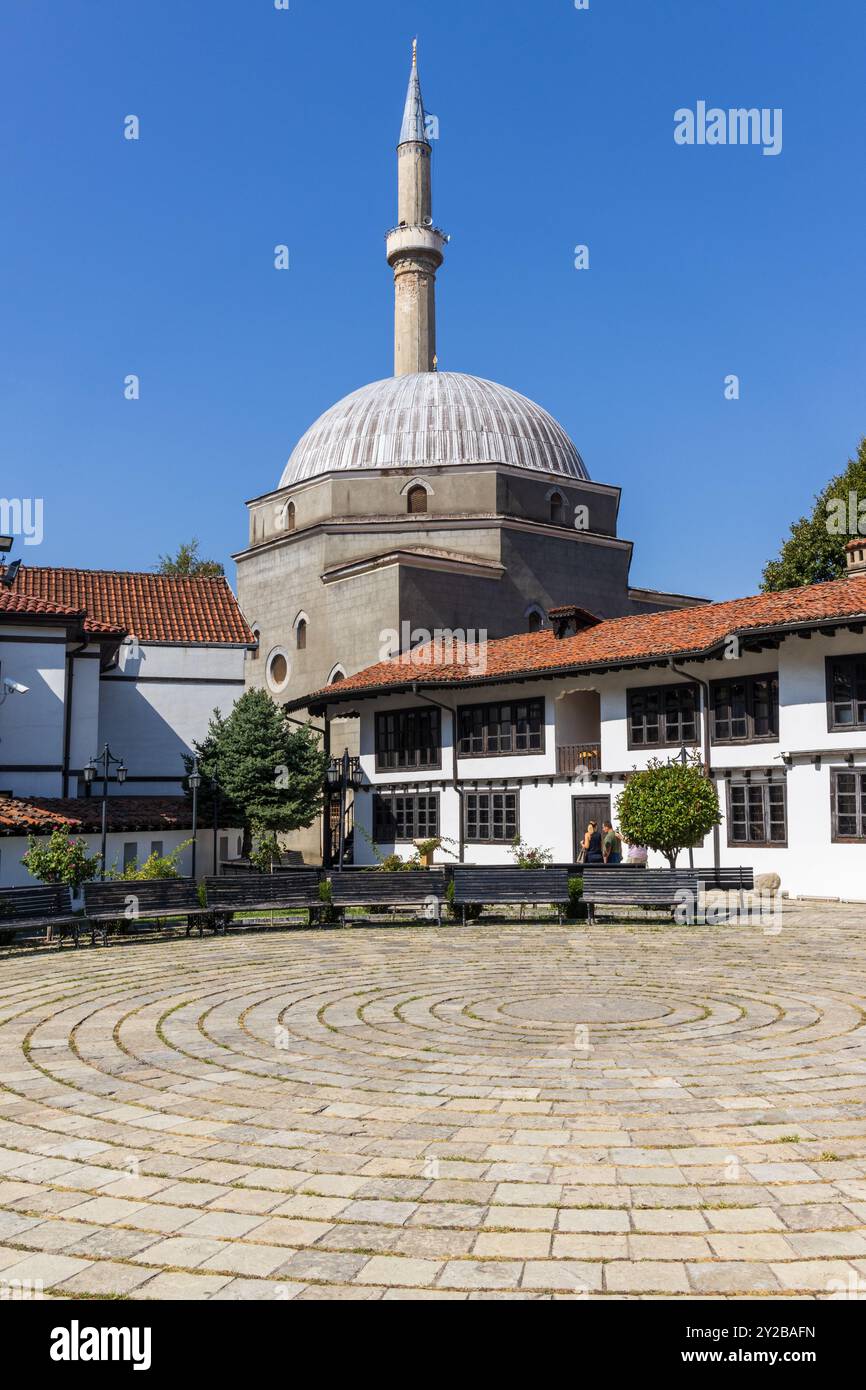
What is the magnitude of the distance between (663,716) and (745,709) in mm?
2326

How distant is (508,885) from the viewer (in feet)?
61.0

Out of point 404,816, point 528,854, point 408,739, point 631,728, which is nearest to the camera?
point 631,728

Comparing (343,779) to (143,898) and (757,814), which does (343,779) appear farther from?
(143,898)

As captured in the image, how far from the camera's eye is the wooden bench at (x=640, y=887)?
59.9 feet

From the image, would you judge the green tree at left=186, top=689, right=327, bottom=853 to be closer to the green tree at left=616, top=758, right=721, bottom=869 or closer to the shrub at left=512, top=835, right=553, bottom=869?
the shrub at left=512, top=835, right=553, bottom=869

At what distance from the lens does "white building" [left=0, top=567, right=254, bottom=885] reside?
24922 mm

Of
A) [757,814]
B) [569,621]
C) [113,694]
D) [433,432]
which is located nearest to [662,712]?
[757,814]

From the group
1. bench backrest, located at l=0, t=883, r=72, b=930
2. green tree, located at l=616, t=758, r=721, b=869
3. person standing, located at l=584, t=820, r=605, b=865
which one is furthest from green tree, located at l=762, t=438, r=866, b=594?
bench backrest, located at l=0, t=883, r=72, b=930

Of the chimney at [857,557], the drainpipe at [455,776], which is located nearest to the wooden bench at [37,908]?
the drainpipe at [455,776]
